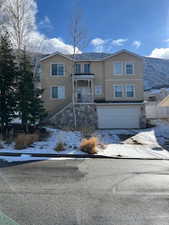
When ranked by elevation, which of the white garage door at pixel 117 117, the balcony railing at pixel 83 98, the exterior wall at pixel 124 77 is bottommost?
the white garage door at pixel 117 117

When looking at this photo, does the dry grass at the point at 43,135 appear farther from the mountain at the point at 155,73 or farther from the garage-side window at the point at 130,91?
the mountain at the point at 155,73

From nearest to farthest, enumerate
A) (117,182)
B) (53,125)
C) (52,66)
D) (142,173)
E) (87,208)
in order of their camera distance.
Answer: (87,208) < (117,182) < (142,173) < (53,125) < (52,66)

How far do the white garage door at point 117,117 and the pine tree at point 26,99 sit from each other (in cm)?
840

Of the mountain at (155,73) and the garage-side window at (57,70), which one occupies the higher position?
the mountain at (155,73)

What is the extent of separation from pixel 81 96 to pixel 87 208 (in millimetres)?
18339

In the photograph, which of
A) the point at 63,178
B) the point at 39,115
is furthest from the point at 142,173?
the point at 39,115

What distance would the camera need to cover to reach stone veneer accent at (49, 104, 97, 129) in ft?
61.6

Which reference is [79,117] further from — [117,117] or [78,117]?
[117,117]

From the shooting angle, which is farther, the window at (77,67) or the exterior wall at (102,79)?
the window at (77,67)

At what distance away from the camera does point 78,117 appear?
19.1 m

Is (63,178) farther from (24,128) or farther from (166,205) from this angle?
(24,128)

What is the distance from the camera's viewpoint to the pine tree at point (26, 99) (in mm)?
12352

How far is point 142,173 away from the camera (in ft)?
19.1

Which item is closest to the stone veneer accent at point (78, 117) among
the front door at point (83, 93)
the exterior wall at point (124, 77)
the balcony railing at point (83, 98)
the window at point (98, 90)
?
the balcony railing at point (83, 98)
